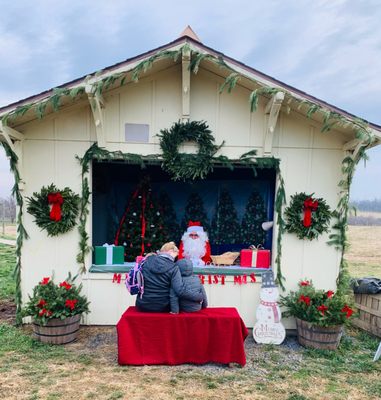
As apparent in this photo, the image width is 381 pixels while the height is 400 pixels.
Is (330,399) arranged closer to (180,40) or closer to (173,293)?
(173,293)

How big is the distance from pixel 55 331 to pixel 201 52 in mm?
4080

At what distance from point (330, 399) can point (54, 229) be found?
157 inches

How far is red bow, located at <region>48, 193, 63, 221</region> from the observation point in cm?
461

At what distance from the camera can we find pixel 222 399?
10.2 feet

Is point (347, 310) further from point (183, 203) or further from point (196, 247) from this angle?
point (183, 203)

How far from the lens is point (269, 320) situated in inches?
178

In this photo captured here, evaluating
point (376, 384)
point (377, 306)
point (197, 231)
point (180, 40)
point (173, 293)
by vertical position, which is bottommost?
point (376, 384)

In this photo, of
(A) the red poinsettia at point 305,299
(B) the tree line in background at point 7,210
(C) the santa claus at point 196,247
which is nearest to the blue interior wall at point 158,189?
(C) the santa claus at point 196,247

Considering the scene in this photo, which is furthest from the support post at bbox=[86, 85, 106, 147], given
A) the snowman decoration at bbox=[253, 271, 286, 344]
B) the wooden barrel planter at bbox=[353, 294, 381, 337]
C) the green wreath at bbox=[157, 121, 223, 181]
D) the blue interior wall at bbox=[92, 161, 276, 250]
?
the wooden barrel planter at bbox=[353, 294, 381, 337]

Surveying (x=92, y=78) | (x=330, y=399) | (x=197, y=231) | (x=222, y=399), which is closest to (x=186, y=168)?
(x=197, y=231)

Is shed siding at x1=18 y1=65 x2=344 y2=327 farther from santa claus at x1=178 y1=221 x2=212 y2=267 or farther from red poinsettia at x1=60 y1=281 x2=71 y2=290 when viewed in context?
santa claus at x1=178 y1=221 x2=212 y2=267

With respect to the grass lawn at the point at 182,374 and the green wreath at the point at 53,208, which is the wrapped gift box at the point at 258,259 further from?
the green wreath at the point at 53,208

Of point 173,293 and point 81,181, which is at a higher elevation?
point 81,181

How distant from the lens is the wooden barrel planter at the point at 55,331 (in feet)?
13.8
